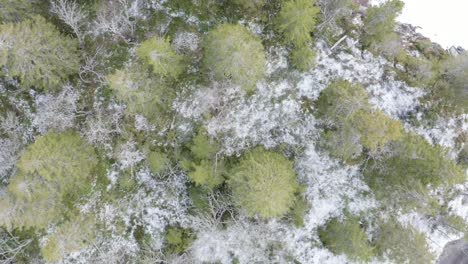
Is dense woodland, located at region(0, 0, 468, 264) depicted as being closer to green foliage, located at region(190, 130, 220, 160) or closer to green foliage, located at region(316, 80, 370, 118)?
green foliage, located at region(190, 130, 220, 160)

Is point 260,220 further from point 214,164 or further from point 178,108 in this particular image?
point 178,108

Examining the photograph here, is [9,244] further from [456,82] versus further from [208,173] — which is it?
[456,82]

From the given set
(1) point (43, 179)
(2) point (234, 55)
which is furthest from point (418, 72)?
(1) point (43, 179)

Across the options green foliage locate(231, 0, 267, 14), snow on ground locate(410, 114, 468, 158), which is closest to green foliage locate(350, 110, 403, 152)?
snow on ground locate(410, 114, 468, 158)

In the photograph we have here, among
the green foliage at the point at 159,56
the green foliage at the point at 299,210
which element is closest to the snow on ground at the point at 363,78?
the green foliage at the point at 299,210

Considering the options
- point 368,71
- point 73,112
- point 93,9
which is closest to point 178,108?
point 73,112

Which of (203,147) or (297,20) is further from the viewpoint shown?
(203,147)

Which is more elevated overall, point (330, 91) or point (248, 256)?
point (330, 91)
